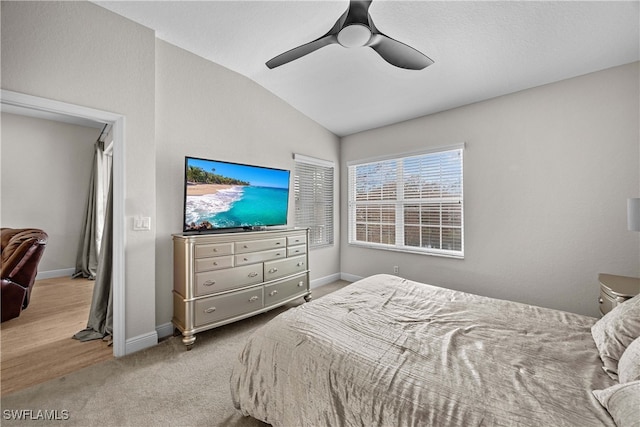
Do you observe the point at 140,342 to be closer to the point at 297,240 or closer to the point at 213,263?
the point at 213,263

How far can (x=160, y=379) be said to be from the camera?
6.20ft

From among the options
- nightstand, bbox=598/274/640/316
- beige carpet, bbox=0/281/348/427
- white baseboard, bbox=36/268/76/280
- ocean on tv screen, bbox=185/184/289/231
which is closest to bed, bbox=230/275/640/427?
beige carpet, bbox=0/281/348/427

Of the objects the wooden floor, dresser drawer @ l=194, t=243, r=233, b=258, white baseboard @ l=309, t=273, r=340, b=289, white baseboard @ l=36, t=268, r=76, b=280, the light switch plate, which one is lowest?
the wooden floor

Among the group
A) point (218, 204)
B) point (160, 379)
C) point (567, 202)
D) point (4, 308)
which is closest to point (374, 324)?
point (160, 379)

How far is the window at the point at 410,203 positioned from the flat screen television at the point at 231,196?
1521 millimetres

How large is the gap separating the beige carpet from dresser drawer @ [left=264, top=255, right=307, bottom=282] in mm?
889

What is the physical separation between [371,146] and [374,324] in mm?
3236

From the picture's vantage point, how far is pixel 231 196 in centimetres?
285

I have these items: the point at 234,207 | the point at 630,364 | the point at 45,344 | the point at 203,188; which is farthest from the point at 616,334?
the point at 45,344

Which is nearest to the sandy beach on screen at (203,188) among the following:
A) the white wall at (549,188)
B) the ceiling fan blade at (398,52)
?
the ceiling fan blade at (398,52)

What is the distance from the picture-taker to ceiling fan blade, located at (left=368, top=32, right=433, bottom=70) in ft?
5.69

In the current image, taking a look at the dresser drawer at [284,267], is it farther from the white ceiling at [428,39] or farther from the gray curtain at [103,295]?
the white ceiling at [428,39]

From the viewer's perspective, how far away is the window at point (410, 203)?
133 inches

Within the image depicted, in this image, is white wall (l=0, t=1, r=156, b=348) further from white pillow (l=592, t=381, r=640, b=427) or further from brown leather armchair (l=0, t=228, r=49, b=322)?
white pillow (l=592, t=381, r=640, b=427)
